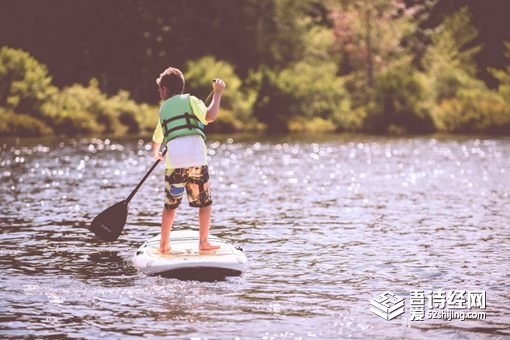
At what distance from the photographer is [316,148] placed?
4012cm

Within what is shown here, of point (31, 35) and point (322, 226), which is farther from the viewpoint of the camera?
point (31, 35)

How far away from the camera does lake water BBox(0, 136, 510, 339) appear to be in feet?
29.9

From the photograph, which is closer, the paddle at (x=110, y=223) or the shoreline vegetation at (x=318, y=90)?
the paddle at (x=110, y=223)

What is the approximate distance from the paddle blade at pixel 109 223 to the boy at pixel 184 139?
5.26 ft

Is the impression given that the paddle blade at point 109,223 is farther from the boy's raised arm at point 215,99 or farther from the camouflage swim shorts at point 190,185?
the boy's raised arm at point 215,99

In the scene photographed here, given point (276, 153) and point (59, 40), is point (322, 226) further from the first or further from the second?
point (59, 40)

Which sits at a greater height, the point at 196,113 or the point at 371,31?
the point at 371,31

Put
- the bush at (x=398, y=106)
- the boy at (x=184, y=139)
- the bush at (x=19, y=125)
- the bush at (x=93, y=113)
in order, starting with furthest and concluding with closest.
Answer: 1. the bush at (x=398, y=106)
2. the bush at (x=93, y=113)
3. the bush at (x=19, y=125)
4. the boy at (x=184, y=139)

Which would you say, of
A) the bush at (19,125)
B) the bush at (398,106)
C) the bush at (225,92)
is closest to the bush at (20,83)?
the bush at (19,125)

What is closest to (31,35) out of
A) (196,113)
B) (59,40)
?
(59,40)

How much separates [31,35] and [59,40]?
5.11 feet

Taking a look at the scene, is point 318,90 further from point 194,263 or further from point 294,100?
point 194,263

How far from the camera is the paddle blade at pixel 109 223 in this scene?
13.1 meters

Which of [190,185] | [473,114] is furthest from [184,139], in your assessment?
[473,114]
